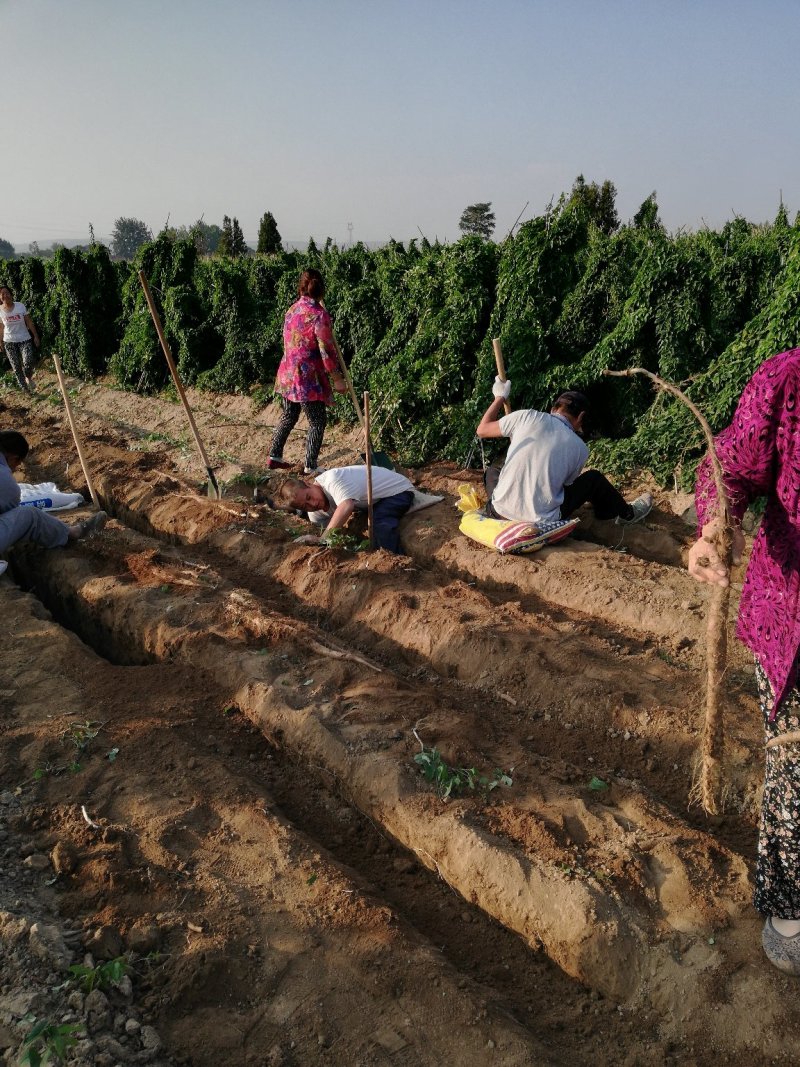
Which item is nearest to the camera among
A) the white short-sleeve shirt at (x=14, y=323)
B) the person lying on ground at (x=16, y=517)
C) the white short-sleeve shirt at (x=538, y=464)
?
the white short-sleeve shirt at (x=538, y=464)

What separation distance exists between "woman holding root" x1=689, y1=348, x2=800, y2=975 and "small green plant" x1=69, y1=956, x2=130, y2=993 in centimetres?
213

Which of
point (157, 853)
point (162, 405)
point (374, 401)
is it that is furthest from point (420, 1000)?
point (162, 405)

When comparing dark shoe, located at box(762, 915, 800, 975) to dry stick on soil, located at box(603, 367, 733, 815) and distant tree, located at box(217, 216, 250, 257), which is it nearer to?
dry stick on soil, located at box(603, 367, 733, 815)

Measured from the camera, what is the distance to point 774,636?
7.50 feet

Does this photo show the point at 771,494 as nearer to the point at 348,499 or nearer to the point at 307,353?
the point at 348,499

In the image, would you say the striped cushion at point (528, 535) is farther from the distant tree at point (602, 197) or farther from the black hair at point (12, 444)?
the distant tree at point (602, 197)

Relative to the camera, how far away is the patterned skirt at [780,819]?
229 centimetres

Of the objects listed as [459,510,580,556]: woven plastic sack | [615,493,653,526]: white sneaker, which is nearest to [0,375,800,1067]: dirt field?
[459,510,580,556]: woven plastic sack

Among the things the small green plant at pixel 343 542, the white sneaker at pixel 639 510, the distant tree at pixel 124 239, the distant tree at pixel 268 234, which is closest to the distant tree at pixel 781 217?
the white sneaker at pixel 639 510

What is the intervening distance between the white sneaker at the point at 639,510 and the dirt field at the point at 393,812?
2.37ft

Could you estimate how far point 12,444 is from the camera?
20.4ft

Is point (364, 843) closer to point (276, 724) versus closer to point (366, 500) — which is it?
point (276, 724)

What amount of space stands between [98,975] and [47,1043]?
0.32m

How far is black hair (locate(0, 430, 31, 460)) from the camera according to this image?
615cm
